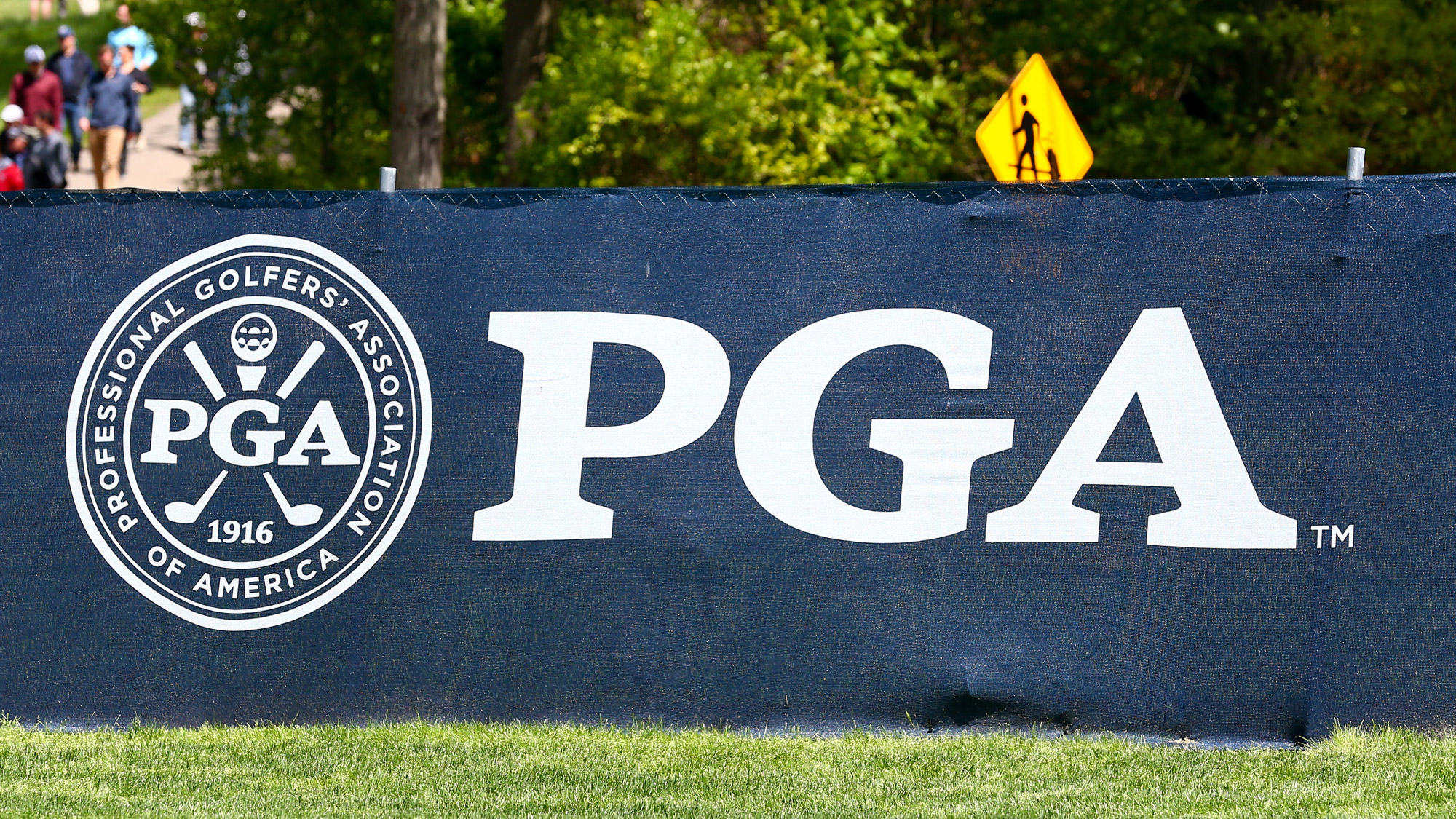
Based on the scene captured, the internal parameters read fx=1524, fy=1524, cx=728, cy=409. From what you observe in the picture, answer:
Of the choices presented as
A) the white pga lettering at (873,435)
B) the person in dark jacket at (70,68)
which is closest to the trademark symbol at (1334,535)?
the white pga lettering at (873,435)

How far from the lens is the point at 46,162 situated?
16.1 meters

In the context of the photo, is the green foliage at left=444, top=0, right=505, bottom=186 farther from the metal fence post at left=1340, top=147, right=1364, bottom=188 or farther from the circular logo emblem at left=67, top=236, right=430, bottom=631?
the metal fence post at left=1340, top=147, right=1364, bottom=188

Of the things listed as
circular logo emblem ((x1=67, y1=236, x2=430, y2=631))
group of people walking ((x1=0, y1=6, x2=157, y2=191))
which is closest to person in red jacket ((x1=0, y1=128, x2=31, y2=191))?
group of people walking ((x1=0, y1=6, x2=157, y2=191))

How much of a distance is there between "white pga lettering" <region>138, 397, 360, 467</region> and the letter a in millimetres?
2534

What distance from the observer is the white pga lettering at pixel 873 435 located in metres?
5.34

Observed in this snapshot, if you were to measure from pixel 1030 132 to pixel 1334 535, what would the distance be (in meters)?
2.97

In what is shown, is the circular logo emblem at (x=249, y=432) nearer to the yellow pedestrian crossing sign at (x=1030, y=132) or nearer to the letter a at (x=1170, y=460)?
the letter a at (x=1170, y=460)

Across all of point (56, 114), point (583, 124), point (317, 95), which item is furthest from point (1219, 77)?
point (56, 114)

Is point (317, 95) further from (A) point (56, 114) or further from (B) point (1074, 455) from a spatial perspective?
(B) point (1074, 455)

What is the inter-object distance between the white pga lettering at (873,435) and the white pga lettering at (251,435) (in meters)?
0.03

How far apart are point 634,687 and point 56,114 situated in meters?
15.0

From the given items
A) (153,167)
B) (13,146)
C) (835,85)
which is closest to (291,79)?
(13,146)

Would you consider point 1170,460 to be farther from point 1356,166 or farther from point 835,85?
point 835,85

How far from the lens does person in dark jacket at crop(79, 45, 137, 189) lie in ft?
56.9
